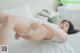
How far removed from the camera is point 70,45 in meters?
1.66

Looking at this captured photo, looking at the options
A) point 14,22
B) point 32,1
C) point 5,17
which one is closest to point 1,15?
point 5,17

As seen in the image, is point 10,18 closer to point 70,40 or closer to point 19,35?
point 19,35

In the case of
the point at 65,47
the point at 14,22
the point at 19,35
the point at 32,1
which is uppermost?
the point at 32,1

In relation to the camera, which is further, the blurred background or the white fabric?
the blurred background

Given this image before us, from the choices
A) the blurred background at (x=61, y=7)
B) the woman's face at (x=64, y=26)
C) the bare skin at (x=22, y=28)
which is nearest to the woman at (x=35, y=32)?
the bare skin at (x=22, y=28)

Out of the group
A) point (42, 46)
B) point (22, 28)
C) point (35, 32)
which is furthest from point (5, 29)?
point (42, 46)

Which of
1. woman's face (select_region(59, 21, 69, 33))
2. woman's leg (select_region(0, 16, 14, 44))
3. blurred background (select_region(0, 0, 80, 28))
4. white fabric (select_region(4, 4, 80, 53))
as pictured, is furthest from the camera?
blurred background (select_region(0, 0, 80, 28))

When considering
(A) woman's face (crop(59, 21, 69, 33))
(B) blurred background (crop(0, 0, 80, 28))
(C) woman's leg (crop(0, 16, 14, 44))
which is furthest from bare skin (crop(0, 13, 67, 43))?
(B) blurred background (crop(0, 0, 80, 28))

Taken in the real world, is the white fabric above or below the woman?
below

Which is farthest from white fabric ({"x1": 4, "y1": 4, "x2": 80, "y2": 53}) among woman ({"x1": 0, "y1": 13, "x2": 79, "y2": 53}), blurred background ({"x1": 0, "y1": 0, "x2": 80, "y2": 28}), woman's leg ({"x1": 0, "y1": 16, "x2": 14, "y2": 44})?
blurred background ({"x1": 0, "y1": 0, "x2": 80, "y2": 28})

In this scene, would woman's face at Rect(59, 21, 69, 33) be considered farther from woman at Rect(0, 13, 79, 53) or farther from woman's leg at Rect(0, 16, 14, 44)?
woman's leg at Rect(0, 16, 14, 44)

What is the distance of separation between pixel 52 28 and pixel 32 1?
3.22 feet

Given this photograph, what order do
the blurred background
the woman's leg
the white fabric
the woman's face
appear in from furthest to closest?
the blurred background < the woman's face < the white fabric < the woman's leg

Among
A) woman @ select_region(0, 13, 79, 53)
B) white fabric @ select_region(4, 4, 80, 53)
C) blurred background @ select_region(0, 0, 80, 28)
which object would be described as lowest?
white fabric @ select_region(4, 4, 80, 53)
